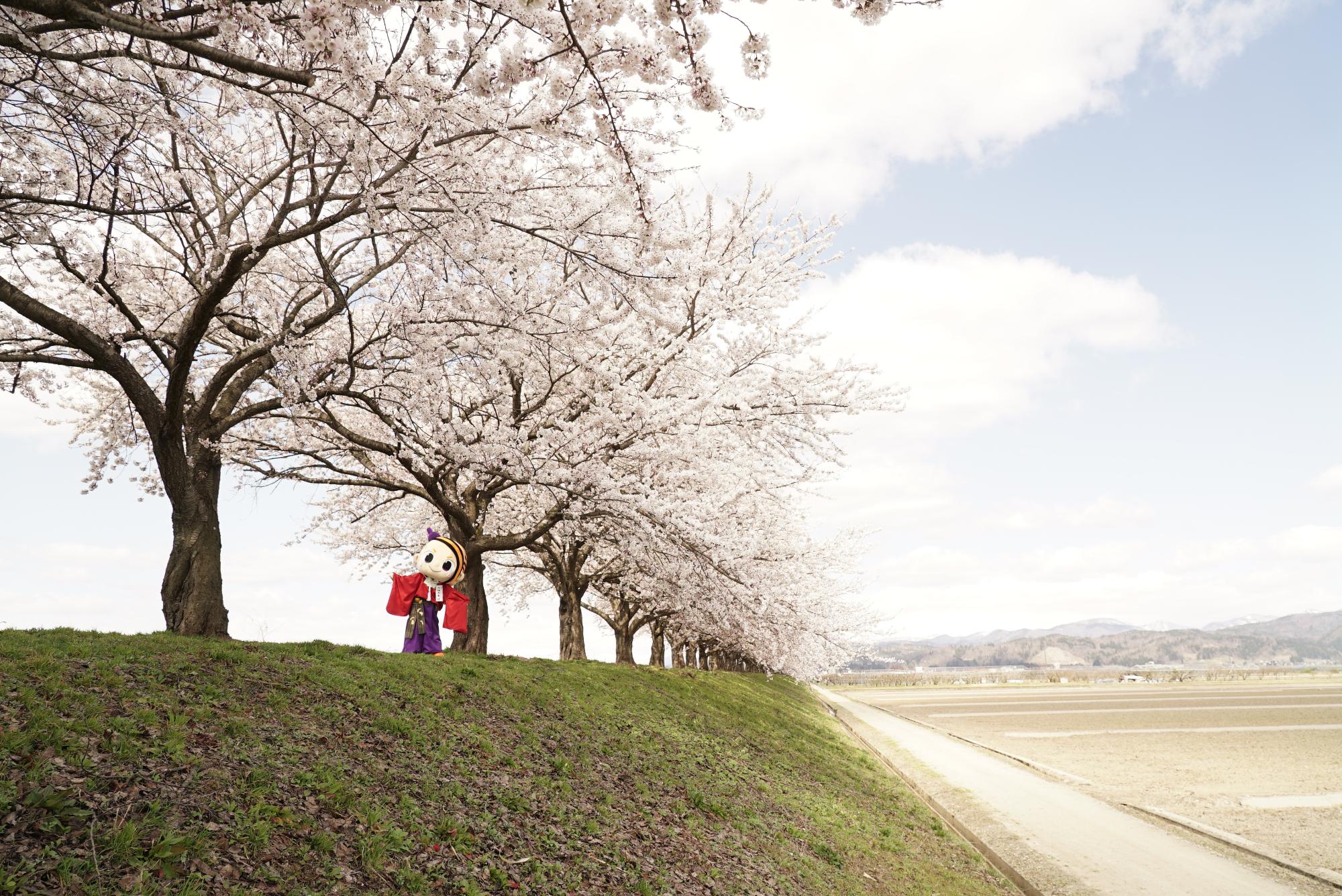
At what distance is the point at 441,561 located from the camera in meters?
14.1

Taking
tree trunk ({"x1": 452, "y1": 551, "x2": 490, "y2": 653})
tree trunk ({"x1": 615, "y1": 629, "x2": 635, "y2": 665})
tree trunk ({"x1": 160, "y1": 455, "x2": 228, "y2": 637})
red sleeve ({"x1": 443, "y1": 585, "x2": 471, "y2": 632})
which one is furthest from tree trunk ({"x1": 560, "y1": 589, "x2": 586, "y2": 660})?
tree trunk ({"x1": 160, "y1": 455, "x2": 228, "y2": 637})

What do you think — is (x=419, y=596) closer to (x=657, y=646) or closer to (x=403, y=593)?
(x=403, y=593)

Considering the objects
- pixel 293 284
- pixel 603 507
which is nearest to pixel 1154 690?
pixel 603 507

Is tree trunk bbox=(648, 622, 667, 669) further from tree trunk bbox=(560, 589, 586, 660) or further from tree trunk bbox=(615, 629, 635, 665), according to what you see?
tree trunk bbox=(560, 589, 586, 660)

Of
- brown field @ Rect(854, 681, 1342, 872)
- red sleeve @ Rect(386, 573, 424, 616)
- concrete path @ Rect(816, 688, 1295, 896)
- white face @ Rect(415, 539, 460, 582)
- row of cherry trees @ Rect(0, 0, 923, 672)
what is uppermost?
row of cherry trees @ Rect(0, 0, 923, 672)

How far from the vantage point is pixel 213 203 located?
44.6 feet

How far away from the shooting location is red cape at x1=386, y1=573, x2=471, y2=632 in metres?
14.3

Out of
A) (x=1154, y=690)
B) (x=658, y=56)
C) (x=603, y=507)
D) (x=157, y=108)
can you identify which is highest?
(x=157, y=108)

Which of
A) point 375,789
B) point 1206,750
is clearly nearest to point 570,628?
point 375,789

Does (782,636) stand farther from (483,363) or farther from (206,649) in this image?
(206,649)

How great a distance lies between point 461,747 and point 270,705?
187 centimetres

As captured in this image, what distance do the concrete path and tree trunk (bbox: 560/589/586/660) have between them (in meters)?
10.4

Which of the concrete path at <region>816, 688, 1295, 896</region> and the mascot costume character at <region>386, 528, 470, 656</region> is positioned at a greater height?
the mascot costume character at <region>386, 528, 470, 656</region>

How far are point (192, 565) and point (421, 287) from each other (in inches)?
214
